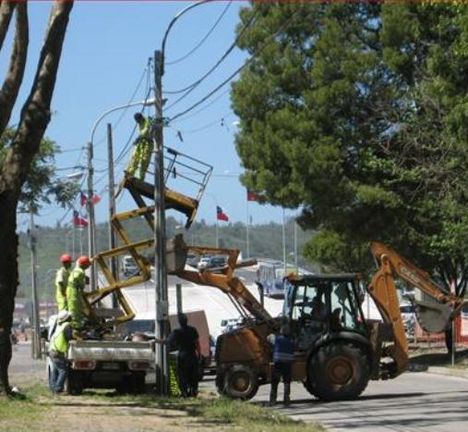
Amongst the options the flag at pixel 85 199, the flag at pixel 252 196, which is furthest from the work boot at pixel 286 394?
the flag at pixel 85 199

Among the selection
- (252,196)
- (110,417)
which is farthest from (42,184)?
(110,417)

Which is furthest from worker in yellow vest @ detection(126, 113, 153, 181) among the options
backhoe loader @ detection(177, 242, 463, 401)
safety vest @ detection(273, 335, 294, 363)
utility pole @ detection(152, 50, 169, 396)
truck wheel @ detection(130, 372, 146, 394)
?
safety vest @ detection(273, 335, 294, 363)

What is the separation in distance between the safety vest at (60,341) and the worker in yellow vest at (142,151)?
4.01m

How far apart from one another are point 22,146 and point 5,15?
2.17 m

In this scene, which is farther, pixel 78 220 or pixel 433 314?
pixel 78 220

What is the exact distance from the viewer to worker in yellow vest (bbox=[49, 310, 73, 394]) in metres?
20.9

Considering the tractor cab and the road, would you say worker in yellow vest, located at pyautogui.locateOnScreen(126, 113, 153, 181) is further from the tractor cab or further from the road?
the road

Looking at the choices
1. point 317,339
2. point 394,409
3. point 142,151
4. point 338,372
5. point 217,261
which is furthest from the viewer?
point 217,261

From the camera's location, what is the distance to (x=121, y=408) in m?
17.5

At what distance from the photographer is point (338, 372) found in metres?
21.8

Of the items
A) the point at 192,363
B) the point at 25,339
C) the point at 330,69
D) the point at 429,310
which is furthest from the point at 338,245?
the point at 25,339

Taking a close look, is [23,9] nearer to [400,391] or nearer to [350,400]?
[350,400]

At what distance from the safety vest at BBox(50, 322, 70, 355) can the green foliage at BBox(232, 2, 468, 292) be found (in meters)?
12.2

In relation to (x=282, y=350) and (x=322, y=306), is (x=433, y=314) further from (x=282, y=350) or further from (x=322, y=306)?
(x=282, y=350)
